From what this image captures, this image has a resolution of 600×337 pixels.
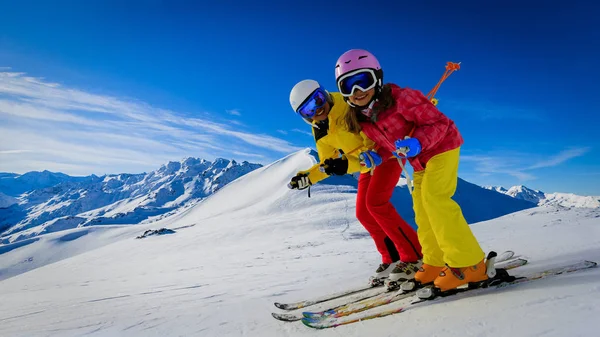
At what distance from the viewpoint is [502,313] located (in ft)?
7.79

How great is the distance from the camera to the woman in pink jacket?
10.3 ft

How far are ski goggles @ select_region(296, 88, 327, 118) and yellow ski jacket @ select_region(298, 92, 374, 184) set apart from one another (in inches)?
6.8

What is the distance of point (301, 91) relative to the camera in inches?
167

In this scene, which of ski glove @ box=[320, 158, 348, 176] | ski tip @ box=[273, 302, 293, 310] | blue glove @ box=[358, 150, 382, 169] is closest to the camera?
ski tip @ box=[273, 302, 293, 310]

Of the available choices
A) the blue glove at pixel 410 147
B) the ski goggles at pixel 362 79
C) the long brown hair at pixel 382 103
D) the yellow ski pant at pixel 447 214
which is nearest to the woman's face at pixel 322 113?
the long brown hair at pixel 382 103

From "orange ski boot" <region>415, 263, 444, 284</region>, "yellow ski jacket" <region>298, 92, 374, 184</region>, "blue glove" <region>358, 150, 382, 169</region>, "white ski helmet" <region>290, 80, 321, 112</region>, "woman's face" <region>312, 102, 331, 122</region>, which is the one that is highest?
"white ski helmet" <region>290, 80, 321, 112</region>

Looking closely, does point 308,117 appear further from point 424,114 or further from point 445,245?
point 445,245

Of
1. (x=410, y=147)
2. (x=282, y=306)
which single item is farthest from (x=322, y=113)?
(x=282, y=306)

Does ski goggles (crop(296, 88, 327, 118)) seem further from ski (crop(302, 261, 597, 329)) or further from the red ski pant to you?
ski (crop(302, 261, 597, 329))

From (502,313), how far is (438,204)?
3.52ft

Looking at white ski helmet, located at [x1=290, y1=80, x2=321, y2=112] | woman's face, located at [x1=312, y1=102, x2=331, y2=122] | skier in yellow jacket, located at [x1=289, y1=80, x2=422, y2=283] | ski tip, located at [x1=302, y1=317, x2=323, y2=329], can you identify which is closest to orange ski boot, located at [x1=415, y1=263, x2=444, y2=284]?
skier in yellow jacket, located at [x1=289, y1=80, x2=422, y2=283]

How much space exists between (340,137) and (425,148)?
4.05 ft

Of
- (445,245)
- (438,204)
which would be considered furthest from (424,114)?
(445,245)

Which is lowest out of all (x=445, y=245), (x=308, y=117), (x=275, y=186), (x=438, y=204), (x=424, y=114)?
(x=445, y=245)
